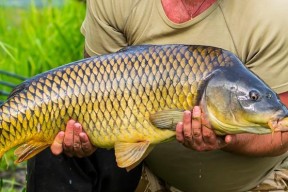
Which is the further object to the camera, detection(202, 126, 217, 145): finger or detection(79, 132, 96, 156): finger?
detection(79, 132, 96, 156): finger

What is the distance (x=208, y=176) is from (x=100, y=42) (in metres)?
0.58

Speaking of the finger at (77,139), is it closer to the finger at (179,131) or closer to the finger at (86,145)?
the finger at (86,145)

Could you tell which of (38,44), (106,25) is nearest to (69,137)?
(106,25)

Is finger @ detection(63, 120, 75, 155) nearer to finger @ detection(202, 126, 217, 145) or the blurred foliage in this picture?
finger @ detection(202, 126, 217, 145)

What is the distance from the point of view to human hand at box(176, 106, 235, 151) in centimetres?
306

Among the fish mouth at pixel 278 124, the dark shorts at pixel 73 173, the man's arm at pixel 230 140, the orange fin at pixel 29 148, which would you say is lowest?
the dark shorts at pixel 73 173

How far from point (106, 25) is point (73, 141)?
0.51 m

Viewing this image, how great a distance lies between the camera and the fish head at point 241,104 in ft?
9.90

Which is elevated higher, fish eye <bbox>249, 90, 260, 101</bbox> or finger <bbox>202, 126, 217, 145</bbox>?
→ fish eye <bbox>249, 90, 260, 101</bbox>

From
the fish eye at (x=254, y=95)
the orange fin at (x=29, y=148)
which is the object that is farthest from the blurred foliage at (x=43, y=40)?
the fish eye at (x=254, y=95)

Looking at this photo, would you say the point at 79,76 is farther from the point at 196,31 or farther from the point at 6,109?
the point at 196,31

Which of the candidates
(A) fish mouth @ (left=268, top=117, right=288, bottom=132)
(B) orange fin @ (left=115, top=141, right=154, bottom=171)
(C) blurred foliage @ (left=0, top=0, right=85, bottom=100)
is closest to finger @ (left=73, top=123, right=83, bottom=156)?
(B) orange fin @ (left=115, top=141, right=154, bottom=171)

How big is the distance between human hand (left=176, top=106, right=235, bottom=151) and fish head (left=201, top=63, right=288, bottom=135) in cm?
3

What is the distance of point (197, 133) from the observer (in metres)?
3.11
